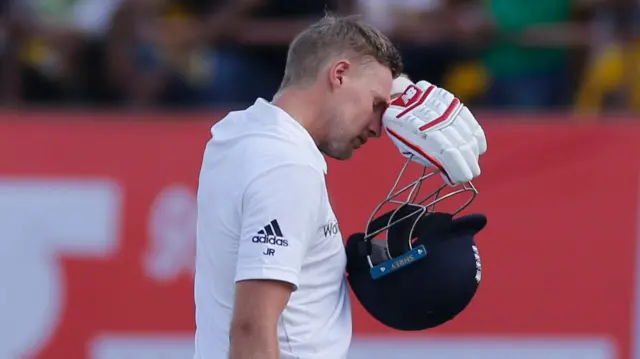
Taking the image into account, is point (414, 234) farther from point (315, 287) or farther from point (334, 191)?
point (334, 191)

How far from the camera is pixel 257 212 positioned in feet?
9.67

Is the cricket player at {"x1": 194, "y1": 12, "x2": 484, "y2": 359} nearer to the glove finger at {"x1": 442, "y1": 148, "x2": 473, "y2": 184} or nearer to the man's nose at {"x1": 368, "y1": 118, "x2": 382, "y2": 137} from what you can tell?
the man's nose at {"x1": 368, "y1": 118, "x2": 382, "y2": 137}

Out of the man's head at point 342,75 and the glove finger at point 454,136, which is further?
the man's head at point 342,75

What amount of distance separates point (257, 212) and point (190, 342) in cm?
316

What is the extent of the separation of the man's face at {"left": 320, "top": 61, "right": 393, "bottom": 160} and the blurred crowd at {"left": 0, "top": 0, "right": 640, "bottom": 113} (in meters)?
3.63

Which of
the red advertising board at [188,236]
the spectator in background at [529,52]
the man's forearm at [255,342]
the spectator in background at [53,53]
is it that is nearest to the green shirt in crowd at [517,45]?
the spectator in background at [529,52]

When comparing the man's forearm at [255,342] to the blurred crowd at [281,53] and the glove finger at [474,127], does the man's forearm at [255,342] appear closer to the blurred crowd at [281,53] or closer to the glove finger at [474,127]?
the glove finger at [474,127]

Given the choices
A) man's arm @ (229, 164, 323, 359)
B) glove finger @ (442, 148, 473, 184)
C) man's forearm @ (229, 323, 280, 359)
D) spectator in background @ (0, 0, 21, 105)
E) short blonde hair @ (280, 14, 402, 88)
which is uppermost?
spectator in background @ (0, 0, 21, 105)

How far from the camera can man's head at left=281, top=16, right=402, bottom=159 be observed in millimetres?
3213

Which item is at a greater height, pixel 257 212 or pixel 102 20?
pixel 102 20

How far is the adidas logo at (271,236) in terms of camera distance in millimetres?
2916

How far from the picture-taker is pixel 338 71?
3207mm

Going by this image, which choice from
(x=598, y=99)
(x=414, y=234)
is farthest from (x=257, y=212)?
(x=598, y=99)

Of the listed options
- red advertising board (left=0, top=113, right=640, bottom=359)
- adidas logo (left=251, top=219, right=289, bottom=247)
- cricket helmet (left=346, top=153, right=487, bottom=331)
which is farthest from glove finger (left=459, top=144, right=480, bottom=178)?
red advertising board (left=0, top=113, right=640, bottom=359)
